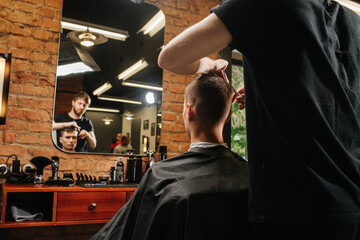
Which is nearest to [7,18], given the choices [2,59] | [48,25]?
[48,25]

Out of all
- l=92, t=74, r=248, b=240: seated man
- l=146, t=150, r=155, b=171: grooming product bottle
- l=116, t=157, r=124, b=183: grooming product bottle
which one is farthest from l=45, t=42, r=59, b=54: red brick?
l=92, t=74, r=248, b=240: seated man

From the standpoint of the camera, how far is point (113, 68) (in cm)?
301

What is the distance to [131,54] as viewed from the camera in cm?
314

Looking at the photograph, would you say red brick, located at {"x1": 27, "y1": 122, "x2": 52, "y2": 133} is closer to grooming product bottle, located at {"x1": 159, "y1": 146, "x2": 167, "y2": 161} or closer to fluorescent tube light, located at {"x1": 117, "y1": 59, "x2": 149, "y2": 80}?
fluorescent tube light, located at {"x1": 117, "y1": 59, "x2": 149, "y2": 80}

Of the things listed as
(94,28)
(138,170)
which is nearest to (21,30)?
(94,28)

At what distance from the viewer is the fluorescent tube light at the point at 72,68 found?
2777 millimetres

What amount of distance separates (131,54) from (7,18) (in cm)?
117

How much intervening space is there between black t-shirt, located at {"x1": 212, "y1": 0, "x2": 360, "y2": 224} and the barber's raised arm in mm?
32

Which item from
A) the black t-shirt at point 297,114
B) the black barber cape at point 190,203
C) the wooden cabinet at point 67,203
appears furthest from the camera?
the wooden cabinet at point 67,203

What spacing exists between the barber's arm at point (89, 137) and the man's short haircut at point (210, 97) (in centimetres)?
161

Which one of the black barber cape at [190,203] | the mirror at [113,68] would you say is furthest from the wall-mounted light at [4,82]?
the black barber cape at [190,203]

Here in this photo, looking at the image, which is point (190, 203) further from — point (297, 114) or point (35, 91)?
point (35, 91)

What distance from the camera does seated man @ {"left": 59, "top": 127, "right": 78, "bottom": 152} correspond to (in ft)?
9.00

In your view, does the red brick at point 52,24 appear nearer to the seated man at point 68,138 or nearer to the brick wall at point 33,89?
the brick wall at point 33,89
